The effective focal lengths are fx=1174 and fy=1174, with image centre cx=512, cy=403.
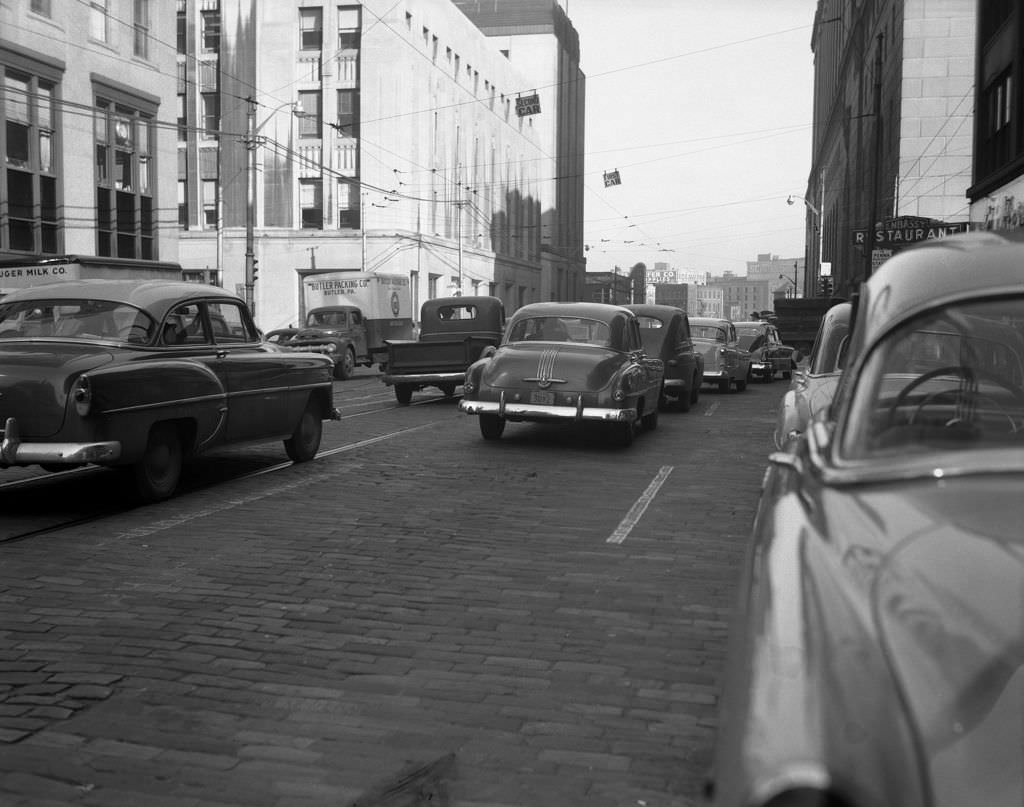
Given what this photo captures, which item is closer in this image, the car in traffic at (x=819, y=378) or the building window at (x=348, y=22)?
the car in traffic at (x=819, y=378)

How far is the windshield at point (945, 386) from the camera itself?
2836mm

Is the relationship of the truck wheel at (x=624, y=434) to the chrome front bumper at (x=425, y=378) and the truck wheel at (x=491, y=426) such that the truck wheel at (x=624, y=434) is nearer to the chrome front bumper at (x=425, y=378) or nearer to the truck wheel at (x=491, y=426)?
the truck wheel at (x=491, y=426)

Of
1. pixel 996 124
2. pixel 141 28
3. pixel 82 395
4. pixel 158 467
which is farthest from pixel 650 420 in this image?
pixel 141 28

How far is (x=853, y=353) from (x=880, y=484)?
972 mm

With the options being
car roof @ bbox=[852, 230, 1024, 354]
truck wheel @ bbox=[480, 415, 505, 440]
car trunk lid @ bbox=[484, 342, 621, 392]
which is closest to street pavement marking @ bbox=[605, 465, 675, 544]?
car trunk lid @ bbox=[484, 342, 621, 392]

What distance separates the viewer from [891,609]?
209 centimetres

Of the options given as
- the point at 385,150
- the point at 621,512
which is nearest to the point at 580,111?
the point at 385,150

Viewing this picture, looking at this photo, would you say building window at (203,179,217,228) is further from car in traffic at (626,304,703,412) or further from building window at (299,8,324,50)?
car in traffic at (626,304,703,412)

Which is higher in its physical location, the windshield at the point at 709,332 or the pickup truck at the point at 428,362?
the windshield at the point at 709,332

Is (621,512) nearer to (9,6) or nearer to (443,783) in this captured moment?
(443,783)

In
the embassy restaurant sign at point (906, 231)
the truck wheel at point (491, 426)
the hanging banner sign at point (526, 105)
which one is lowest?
the truck wheel at point (491, 426)

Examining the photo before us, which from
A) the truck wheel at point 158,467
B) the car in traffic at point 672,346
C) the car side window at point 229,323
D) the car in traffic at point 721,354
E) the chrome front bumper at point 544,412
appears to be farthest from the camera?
the car in traffic at point 721,354

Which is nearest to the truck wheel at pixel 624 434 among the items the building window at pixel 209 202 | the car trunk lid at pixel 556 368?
the car trunk lid at pixel 556 368

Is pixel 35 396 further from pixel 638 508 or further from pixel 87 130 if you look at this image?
pixel 87 130
